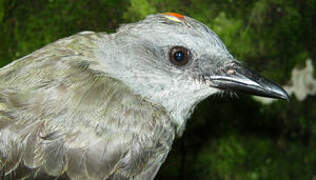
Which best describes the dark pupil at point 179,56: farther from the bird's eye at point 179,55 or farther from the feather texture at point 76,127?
the feather texture at point 76,127

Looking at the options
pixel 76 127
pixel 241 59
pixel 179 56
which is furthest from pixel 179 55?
pixel 241 59

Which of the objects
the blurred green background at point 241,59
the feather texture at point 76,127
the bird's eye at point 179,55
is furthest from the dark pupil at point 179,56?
the blurred green background at point 241,59

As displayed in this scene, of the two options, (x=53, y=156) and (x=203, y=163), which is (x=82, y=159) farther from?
(x=203, y=163)

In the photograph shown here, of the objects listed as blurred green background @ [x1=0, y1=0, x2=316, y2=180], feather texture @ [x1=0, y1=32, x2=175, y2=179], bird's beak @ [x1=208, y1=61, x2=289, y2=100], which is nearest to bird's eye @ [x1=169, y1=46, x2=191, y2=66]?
bird's beak @ [x1=208, y1=61, x2=289, y2=100]

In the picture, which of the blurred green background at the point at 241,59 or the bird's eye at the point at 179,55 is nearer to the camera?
the bird's eye at the point at 179,55

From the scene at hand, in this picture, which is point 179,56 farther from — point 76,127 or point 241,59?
point 241,59

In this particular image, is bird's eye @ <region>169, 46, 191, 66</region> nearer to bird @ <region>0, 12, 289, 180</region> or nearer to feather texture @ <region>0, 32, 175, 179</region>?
bird @ <region>0, 12, 289, 180</region>

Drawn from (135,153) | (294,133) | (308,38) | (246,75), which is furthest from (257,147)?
(135,153)
